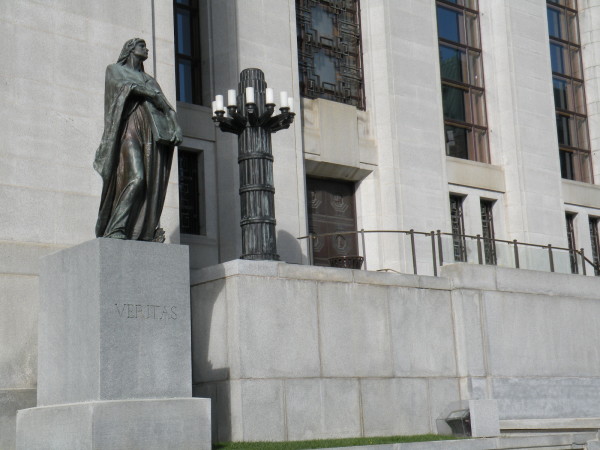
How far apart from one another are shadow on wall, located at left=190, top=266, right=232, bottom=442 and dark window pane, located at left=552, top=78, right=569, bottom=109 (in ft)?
61.1

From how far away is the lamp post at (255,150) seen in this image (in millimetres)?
16828

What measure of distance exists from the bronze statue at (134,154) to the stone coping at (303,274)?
2.72 meters

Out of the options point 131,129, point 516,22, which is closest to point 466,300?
point 131,129

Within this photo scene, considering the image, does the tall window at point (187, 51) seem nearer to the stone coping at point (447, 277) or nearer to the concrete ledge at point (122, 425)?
the stone coping at point (447, 277)

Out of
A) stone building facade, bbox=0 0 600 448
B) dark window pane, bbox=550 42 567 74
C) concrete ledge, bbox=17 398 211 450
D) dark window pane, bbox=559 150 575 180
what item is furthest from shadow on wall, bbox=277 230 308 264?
dark window pane, bbox=550 42 567 74

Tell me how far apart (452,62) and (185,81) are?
935 cm

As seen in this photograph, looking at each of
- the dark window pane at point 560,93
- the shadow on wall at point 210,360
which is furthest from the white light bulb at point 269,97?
the dark window pane at point 560,93

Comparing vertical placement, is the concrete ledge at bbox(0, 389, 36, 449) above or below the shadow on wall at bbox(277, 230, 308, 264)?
below

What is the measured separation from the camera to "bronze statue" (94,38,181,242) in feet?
44.6

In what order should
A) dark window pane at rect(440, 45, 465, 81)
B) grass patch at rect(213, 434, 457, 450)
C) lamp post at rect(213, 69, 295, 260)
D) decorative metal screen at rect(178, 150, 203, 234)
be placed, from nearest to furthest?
grass patch at rect(213, 434, 457, 450) → lamp post at rect(213, 69, 295, 260) → decorative metal screen at rect(178, 150, 203, 234) → dark window pane at rect(440, 45, 465, 81)

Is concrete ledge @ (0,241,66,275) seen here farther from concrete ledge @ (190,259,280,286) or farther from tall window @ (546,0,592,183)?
tall window @ (546,0,592,183)

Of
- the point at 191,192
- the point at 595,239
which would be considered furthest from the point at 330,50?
the point at 595,239

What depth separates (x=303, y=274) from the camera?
17.1m

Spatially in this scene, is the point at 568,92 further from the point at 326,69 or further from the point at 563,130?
the point at 326,69
